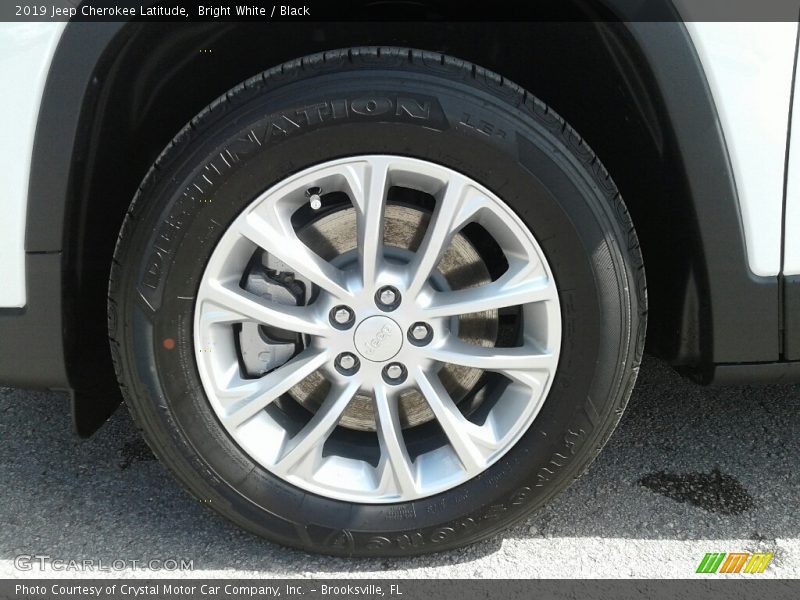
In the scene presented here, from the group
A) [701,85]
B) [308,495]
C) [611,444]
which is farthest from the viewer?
[611,444]

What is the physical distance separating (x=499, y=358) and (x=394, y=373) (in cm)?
22

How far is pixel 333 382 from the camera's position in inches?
65.7

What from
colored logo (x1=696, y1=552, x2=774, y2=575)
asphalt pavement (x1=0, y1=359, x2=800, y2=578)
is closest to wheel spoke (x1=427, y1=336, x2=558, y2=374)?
asphalt pavement (x1=0, y1=359, x2=800, y2=578)

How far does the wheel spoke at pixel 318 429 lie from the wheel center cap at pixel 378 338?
84mm

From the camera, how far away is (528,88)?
5.90 feet

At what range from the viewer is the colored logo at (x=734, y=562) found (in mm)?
1664

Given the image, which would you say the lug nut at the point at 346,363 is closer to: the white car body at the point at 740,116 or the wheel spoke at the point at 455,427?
the wheel spoke at the point at 455,427

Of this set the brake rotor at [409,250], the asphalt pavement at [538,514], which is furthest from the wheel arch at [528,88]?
the brake rotor at [409,250]

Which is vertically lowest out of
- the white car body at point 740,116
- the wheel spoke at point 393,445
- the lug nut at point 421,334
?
the wheel spoke at point 393,445

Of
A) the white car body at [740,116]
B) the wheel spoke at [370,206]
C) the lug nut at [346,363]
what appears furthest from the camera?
the lug nut at [346,363]

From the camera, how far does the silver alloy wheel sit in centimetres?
155

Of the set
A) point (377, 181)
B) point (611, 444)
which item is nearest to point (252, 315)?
→ point (377, 181)
